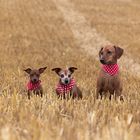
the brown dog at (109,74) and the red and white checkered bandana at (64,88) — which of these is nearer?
the brown dog at (109,74)

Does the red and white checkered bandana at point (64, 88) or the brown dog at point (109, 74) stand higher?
the brown dog at point (109, 74)

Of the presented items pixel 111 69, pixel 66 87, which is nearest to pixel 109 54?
pixel 111 69

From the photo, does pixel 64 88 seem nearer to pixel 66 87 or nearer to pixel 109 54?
pixel 66 87

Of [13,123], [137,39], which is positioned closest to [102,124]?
[13,123]

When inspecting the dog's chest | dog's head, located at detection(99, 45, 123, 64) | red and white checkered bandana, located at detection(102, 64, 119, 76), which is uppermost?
dog's head, located at detection(99, 45, 123, 64)

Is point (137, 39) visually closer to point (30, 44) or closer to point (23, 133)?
point (30, 44)

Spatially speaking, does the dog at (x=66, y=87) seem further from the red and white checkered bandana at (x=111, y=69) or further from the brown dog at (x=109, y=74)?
the red and white checkered bandana at (x=111, y=69)

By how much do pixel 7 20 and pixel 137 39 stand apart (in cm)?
864

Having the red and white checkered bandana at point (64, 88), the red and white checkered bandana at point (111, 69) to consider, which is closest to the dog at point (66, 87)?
the red and white checkered bandana at point (64, 88)

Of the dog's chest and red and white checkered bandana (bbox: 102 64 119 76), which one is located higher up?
red and white checkered bandana (bbox: 102 64 119 76)

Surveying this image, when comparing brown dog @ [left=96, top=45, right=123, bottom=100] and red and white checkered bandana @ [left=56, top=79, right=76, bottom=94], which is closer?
brown dog @ [left=96, top=45, right=123, bottom=100]

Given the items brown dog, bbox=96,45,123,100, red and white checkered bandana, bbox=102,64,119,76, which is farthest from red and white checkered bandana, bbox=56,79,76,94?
red and white checkered bandana, bbox=102,64,119,76

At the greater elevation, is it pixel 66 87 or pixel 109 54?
pixel 109 54

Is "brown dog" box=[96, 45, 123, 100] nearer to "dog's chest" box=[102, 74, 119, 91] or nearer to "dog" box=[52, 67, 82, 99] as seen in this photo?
"dog's chest" box=[102, 74, 119, 91]
